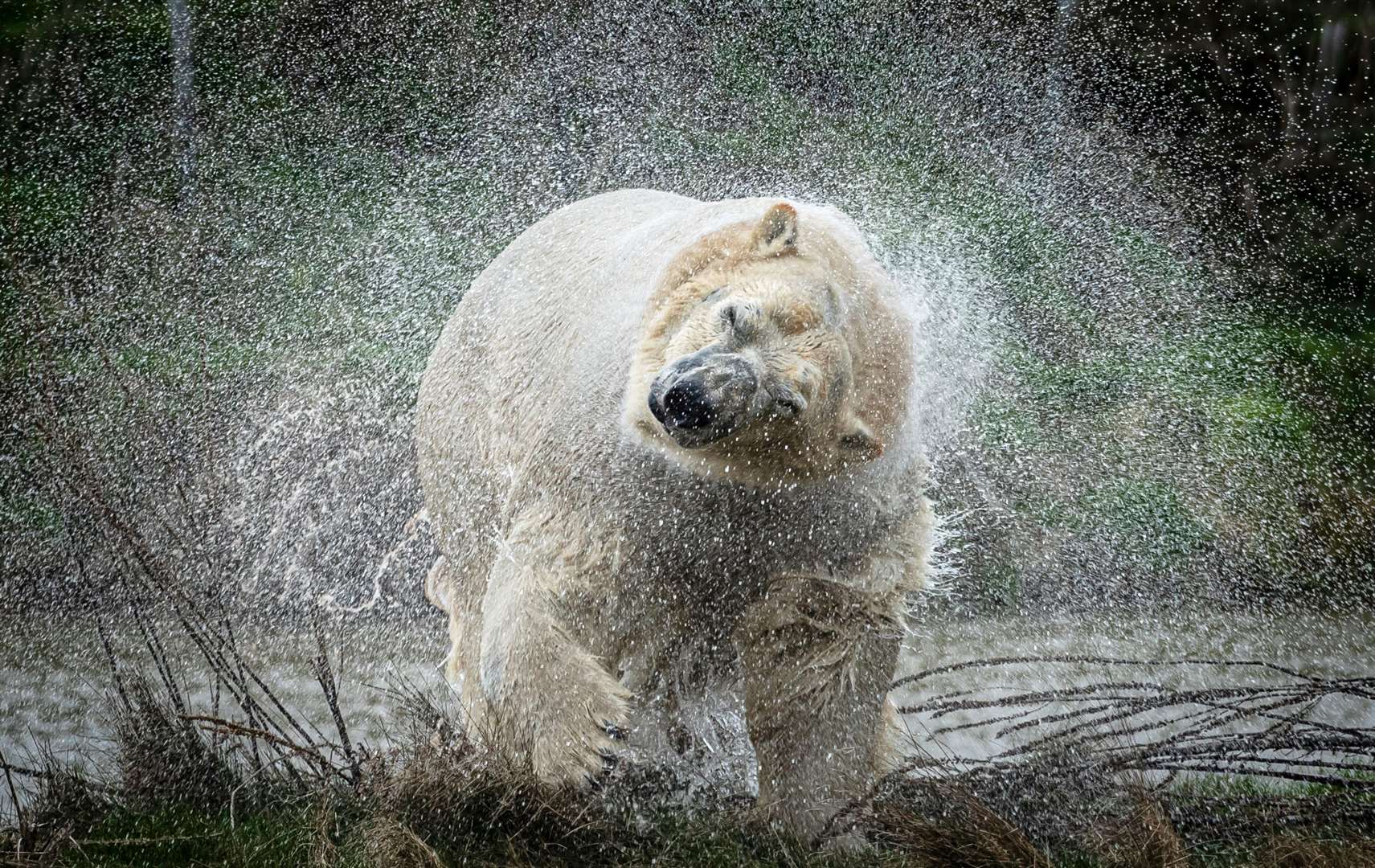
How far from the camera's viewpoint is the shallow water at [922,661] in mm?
4441

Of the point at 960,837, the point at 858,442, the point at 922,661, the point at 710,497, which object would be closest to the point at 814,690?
the point at 960,837

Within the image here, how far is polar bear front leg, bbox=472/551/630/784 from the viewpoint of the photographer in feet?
10.0

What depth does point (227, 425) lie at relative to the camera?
6156mm

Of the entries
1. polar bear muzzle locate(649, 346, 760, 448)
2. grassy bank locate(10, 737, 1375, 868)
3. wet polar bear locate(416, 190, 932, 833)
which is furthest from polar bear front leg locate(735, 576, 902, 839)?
polar bear muzzle locate(649, 346, 760, 448)

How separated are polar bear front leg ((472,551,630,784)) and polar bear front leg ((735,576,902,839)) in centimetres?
47

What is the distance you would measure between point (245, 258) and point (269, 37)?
A: 1.63 metres

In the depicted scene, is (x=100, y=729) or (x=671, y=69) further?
(x=671, y=69)

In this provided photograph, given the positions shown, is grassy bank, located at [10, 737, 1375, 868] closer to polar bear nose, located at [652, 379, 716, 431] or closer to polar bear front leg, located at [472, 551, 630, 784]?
polar bear front leg, located at [472, 551, 630, 784]

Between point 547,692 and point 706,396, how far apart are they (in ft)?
3.22

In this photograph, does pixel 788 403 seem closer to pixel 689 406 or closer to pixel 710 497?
pixel 689 406

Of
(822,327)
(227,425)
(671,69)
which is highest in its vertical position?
(671,69)

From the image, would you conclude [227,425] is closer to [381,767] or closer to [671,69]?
[381,767]

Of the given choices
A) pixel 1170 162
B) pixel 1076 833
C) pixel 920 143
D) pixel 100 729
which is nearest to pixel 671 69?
pixel 920 143

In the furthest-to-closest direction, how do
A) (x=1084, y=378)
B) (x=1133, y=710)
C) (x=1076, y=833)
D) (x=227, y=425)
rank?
(x=1084, y=378) < (x=227, y=425) < (x=1133, y=710) < (x=1076, y=833)
